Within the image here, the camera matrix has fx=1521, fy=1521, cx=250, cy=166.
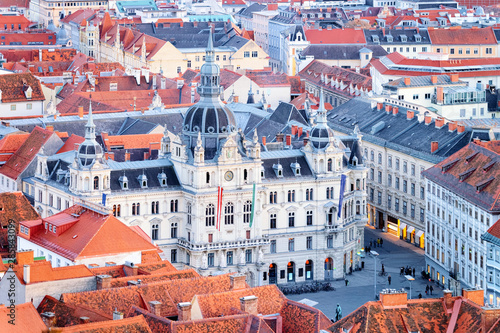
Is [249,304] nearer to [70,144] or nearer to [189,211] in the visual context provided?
[189,211]

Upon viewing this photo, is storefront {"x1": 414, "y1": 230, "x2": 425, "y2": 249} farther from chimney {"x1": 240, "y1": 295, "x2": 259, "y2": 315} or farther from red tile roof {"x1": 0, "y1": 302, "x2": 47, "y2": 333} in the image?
red tile roof {"x1": 0, "y1": 302, "x2": 47, "y2": 333}

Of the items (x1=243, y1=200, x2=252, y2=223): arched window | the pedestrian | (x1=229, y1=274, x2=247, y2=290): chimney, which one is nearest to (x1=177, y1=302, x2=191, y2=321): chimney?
(x1=229, y1=274, x2=247, y2=290): chimney

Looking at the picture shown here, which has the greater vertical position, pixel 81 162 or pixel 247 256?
pixel 81 162

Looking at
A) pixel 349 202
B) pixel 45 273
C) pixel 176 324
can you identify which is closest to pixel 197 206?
pixel 349 202

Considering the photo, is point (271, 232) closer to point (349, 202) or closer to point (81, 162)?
point (349, 202)

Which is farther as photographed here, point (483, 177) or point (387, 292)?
point (483, 177)

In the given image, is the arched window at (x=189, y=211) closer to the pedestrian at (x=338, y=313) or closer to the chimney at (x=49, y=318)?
the pedestrian at (x=338, y=313)

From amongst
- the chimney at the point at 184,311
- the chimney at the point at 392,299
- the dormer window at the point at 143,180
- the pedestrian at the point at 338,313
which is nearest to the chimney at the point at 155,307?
the chimney at the point at 184,311
